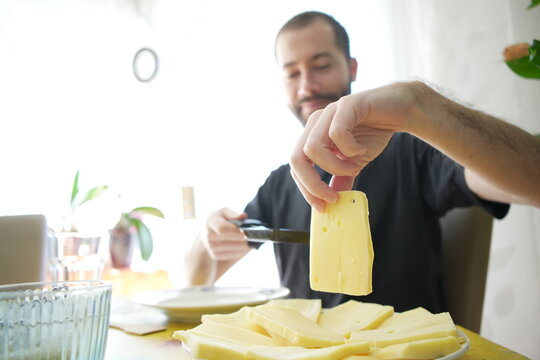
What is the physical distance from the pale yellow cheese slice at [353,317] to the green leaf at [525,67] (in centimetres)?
85

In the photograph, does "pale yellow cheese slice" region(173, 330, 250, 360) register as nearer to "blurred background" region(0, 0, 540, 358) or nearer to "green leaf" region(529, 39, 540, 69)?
"green leaf" region(529, 39, 540, 69)

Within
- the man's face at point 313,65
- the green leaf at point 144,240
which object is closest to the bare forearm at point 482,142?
the man's face at point 313,65

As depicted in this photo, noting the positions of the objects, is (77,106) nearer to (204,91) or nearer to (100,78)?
(100,78)

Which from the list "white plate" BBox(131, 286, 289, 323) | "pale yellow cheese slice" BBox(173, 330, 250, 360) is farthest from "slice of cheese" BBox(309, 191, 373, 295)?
"white plate" BBox(131, 286, 289, 323)

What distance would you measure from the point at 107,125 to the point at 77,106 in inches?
7.1

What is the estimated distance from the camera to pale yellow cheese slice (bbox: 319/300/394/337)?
1.94ft

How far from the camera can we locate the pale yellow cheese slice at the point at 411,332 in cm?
49

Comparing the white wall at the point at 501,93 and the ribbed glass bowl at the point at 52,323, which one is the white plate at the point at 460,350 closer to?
the ribbed glass bowl at the point at 52,323

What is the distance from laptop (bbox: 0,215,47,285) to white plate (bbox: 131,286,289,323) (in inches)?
7.6

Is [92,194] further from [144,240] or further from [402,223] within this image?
[402,223]

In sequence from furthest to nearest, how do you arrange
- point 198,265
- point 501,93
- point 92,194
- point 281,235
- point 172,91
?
point 172,91, point 92,194, point 501,93, point 198,265, point 281,235

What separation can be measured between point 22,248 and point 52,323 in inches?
11.2

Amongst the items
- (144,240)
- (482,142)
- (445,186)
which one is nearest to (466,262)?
(445,186)

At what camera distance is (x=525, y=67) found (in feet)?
3.79
